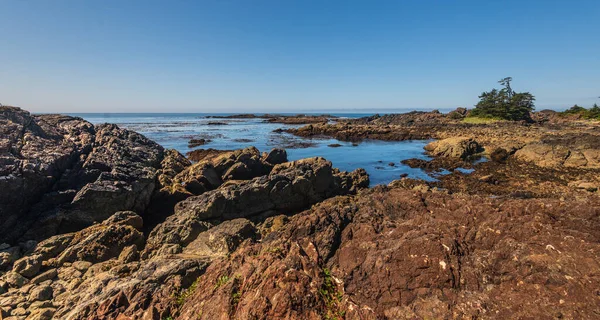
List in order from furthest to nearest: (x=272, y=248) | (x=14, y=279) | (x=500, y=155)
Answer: (x=500, y=155) → (x=14, y=279) → (x=272, y=248)

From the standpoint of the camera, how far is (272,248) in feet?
22.4

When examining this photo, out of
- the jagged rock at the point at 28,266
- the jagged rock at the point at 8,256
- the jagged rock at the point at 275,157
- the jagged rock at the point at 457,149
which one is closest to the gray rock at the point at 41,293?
the jagged rock at the point at 28,266

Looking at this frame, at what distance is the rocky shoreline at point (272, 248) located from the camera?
5.07m

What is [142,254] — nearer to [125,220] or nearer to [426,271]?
[125,220]

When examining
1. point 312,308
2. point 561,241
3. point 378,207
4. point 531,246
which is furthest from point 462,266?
point 378,207

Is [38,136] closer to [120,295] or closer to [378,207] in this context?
[120,295]

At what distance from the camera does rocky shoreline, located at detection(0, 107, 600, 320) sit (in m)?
5.07

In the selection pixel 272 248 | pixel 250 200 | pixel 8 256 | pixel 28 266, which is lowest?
pixel 28 266

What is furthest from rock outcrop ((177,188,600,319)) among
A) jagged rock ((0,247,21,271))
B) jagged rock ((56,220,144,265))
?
jagged rock ((0,247,21,271))

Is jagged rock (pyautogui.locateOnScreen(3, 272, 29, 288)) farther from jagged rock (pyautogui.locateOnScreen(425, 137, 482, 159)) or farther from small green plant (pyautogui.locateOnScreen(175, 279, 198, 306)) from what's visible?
jagged rock (pyautogui.locateOnScreen(425, 137, 482, 159))

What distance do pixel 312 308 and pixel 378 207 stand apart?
5173mm

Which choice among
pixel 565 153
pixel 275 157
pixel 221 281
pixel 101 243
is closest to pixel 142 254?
pixel 101 243

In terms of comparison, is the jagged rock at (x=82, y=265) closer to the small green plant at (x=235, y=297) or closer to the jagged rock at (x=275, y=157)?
the small green plant at (x=235, y=297)

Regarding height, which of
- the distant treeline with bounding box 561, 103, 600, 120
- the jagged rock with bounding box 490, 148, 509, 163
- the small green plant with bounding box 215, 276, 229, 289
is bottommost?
the jagged rock with bounding box 490, 148, 509, 163
